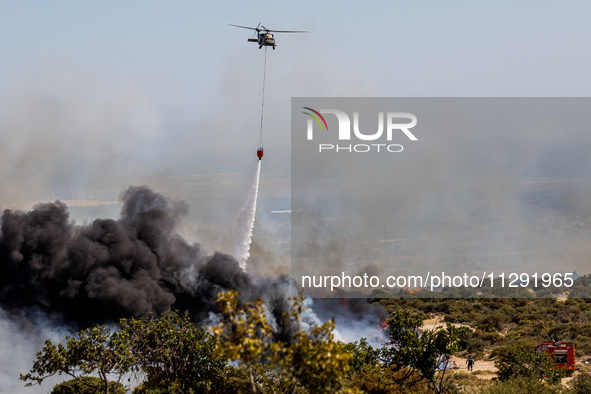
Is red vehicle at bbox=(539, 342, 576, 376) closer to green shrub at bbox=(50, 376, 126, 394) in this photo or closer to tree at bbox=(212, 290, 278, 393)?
green shrub at bbox=(50, 376, 126, 394)

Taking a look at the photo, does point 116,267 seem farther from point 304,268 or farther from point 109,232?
point 304,268

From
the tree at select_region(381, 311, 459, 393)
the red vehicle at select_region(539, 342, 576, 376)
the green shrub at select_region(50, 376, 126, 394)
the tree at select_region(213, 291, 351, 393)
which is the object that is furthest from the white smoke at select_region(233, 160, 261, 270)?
the tree at select_region(213, 291, 351, 393)

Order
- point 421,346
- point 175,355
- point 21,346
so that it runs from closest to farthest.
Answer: point 421,346, point 175,355, point 21,346

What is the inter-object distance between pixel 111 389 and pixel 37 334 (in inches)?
1002

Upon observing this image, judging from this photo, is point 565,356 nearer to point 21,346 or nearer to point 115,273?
point 115,273

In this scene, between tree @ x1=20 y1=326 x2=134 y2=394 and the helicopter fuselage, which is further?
the helicopter fuselage

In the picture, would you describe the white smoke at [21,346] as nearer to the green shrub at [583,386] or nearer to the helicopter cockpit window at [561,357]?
the green shrub at [583,386]

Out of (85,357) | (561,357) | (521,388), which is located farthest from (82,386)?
(561,357)

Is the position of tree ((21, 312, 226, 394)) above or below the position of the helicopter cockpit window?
below

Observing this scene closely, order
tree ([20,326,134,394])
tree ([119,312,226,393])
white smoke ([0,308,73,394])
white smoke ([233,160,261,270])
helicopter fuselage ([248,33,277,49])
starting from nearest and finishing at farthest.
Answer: tree ([20,326,134,394]) → tree ([119,312,226,393]) → white smoke ([0,308,73,394]) → helicopter fuselage ([248,33,277,49]) → white smoke ([233,160,261,270])

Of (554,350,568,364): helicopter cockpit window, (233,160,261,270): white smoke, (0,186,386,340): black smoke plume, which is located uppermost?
(233,160,261,270): white smoke

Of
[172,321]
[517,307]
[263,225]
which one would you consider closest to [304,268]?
[263,225]

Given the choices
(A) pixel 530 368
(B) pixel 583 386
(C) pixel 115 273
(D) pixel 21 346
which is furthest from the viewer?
(C) pixel 115 273

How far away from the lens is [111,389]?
124ft
